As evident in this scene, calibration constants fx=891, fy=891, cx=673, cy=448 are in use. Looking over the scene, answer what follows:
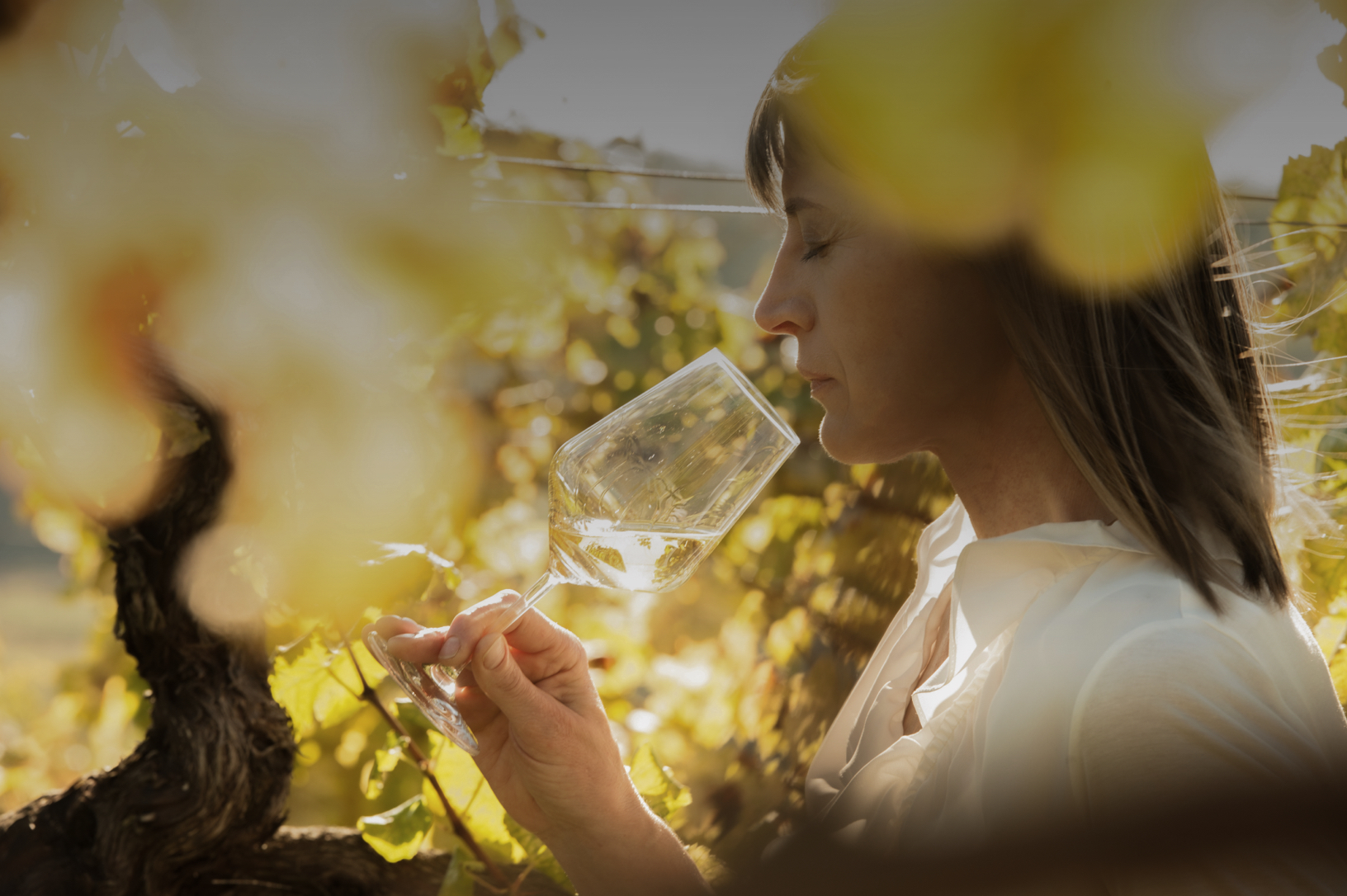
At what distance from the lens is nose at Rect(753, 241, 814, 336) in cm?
119

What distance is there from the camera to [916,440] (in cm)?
123

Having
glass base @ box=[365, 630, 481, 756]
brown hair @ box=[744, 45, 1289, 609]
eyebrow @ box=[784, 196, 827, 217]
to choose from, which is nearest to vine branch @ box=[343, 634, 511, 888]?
glass base @ box=[365, 630, 481, 756]

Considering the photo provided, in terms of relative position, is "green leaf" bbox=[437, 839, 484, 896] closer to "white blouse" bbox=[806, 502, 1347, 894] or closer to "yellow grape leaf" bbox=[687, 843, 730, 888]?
"yellow grape leaf" bbox=[687, 843, 730, 888]

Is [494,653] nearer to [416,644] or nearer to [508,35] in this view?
[416,644]

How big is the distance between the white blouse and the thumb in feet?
1.34

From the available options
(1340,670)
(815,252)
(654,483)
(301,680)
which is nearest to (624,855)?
(654,483)

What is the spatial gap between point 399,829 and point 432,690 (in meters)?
0.46

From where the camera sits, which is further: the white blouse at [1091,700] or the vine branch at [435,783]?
the vine branch at [435,783]

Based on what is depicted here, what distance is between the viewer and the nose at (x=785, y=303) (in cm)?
119

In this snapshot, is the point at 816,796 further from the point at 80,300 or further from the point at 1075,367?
the point at 80,300

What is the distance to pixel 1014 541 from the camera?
1109 mm

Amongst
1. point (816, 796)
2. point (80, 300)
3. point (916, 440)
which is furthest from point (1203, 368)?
point (80, 300)

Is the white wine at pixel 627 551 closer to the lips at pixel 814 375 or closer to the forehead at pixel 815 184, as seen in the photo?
the lips at pixel 814 375

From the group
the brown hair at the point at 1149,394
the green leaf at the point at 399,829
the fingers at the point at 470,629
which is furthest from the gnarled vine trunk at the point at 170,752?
the brown hair at the point at 1149,394
